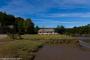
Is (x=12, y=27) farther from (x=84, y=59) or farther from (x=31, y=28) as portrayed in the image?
(x=84, y=59)

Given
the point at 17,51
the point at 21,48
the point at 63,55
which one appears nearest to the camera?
the point at 17,51

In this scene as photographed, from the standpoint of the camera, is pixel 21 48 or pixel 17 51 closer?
pixel 17 51

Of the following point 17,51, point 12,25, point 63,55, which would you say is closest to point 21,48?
point 17,51

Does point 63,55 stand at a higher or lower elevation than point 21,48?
lower

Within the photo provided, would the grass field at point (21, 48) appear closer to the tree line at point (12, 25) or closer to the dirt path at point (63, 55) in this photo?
the dirt path at point (63, 55)

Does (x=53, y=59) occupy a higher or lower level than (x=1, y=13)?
lower

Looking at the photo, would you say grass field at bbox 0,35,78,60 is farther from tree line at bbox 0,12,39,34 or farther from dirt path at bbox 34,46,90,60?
tree line at bbox 0,12,39,34

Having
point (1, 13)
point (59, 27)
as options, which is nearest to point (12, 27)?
point (1, 13)

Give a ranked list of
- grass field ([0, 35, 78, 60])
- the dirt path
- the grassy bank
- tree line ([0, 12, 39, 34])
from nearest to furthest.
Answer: the grassy bank → grass field ([0, 35, 78, 60]) → the dirt path → tree line ([0, 12, 39, 34])

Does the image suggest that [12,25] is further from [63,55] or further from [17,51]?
[63,55]

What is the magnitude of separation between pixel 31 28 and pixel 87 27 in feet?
90.3

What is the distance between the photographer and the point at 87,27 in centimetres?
12494

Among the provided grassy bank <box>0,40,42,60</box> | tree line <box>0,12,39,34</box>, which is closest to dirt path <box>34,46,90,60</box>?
grassy bank <box>0,40,42,60</box>

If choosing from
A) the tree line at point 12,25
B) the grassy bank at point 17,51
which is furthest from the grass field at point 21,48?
the tree line at point 12,25
